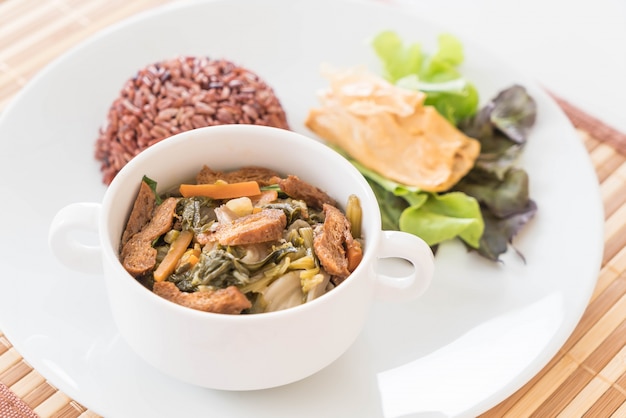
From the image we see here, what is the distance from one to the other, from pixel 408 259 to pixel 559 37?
263cm

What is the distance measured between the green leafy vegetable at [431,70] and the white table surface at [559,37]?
2.16 ft

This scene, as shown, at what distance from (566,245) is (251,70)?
144 centimetres

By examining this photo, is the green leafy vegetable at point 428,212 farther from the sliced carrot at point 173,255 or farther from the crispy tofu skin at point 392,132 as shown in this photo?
the sliced carrot at point 173,255

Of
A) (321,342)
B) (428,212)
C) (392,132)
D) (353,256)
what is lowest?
(428,212)

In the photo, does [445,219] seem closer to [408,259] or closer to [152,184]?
[408,259]

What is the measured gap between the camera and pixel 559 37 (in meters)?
4.46

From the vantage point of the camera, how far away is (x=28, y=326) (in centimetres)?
240

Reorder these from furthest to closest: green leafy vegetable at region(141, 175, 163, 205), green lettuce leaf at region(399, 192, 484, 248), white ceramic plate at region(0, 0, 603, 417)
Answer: green lettuce leaf at region(399, 192, 484, 248) → green leafy vegetable at region(141, 175, 163, 205) → white ceramic plate at region(0, 0, 603, 417)

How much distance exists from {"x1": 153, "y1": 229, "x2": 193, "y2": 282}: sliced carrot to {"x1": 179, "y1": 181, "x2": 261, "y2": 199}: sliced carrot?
17cm

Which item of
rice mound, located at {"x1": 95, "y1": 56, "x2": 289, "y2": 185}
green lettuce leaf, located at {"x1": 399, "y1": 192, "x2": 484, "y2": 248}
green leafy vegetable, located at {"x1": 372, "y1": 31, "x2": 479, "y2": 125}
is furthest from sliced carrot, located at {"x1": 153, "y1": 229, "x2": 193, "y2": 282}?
green leafy vegetable, located at {"x1": 372, "y1": 31, "x2": 479, "y2": 125}

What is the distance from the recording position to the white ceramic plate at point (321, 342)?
2.32 m

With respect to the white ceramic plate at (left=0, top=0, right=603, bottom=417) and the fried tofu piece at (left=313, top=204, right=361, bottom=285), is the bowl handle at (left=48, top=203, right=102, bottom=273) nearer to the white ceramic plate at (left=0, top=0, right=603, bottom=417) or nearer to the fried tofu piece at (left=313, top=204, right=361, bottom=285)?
the white ceramic plate at (left=0, top=0, right=603, bottom=417)

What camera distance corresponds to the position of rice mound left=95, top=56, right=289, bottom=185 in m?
2.95

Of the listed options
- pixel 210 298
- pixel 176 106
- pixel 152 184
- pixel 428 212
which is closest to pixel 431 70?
pixel 428 212
